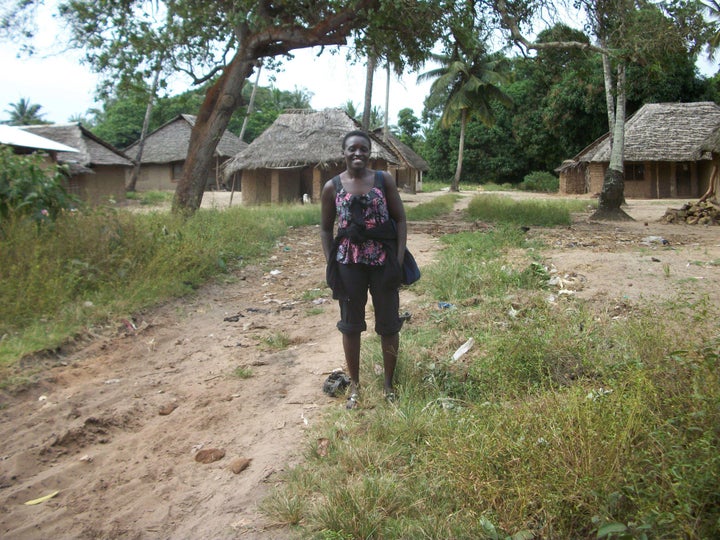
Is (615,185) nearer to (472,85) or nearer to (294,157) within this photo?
(294,157)

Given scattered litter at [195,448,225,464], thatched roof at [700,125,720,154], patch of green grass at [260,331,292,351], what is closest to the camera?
scattered litter at [195,448,225,464]

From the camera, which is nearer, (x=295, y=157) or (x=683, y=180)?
(x=295, y=157)

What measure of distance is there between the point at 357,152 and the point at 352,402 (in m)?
1.39

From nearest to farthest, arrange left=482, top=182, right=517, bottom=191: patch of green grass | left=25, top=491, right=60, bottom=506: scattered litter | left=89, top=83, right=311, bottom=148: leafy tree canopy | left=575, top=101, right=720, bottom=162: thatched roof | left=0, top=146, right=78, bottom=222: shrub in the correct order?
1. left=25, top=491, right=60, bottom=506: scattered litter
2. left=0, top=146, right=78, bottom=222: shrub
3. left=575, top=101, right=720, bottom=162: thatched roof
4. left=482, top=182, right=517, bottom=191: patch of green grass
5. left=89, top=83, right=311, bottom=148: leafy tree canopy

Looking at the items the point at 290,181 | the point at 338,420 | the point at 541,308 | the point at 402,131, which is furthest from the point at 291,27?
the point at 402,131

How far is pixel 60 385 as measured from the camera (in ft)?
13.2

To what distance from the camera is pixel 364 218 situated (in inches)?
125

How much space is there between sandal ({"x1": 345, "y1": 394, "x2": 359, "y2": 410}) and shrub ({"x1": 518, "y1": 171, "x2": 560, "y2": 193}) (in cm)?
3205

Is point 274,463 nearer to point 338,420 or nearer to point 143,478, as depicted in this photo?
point 338,420

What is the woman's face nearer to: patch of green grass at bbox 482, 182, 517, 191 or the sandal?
the sandal

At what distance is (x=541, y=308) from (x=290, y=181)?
16.9m

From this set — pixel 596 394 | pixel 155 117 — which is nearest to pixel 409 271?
pixel 596 394

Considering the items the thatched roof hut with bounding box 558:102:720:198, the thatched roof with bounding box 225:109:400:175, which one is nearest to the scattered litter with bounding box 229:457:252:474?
the thatched roof with bounding box 225:109:400:175

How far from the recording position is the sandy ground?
2.62 meters
